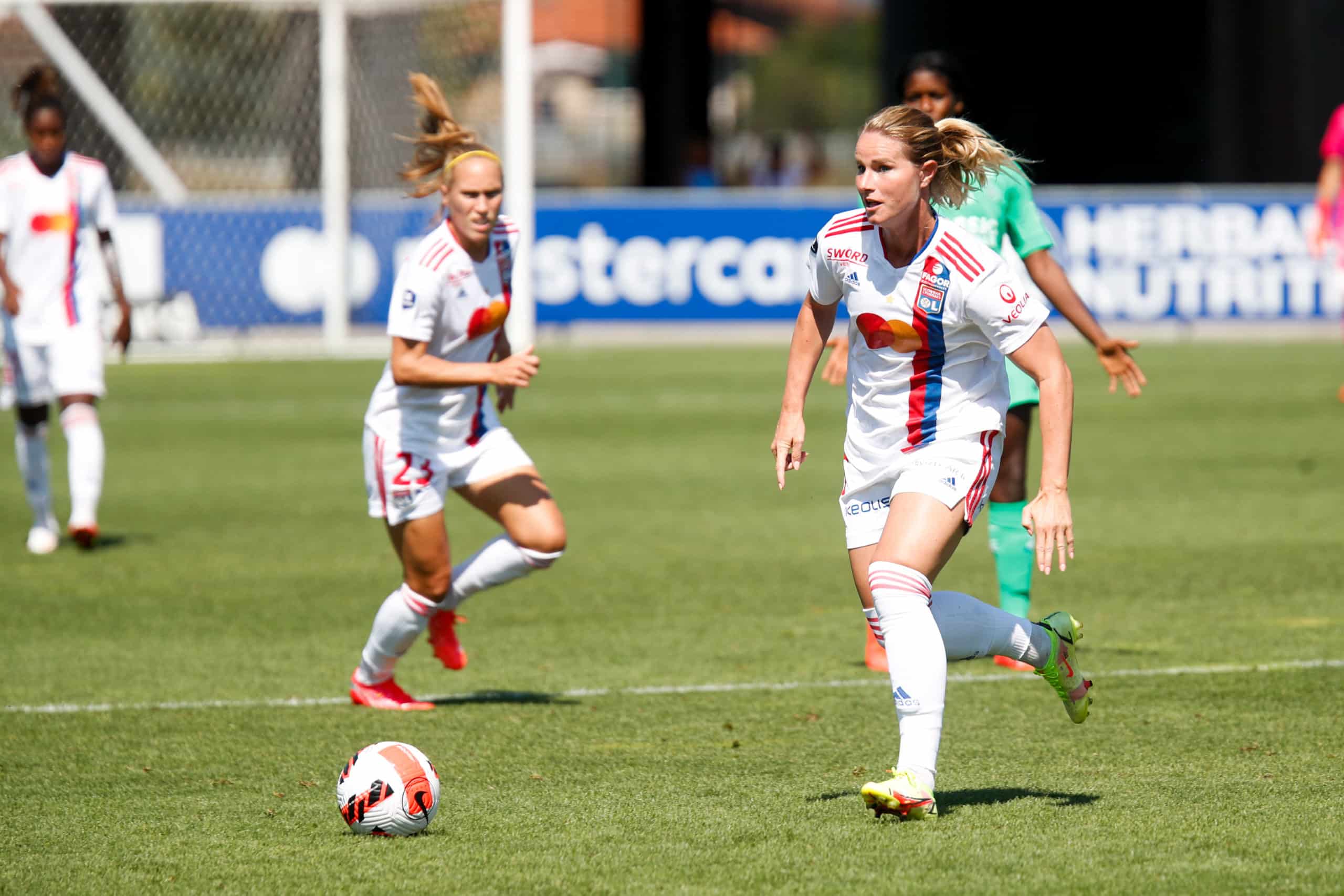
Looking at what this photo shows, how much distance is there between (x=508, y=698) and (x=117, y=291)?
13.9 feet

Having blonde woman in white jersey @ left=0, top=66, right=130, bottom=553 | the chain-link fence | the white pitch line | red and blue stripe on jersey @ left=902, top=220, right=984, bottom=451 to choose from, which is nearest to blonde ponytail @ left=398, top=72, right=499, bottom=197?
the white pitch line

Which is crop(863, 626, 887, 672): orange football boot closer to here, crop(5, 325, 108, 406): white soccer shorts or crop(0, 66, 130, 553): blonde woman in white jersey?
crop(0, 66, 130, 553): blonde woman in white jersey

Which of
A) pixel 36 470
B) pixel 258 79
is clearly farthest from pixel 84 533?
pixel 258 79

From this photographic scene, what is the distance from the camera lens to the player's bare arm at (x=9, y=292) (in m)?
9.46

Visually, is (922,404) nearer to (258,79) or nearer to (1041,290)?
(1041,290)

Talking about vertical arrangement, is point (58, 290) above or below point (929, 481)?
above

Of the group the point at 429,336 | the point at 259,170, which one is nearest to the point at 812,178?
the point at 259,170

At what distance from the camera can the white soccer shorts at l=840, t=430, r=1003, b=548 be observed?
4.71 meters

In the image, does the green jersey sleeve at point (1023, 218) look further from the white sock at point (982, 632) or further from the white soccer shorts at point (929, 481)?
the white sock at point (982, 632)

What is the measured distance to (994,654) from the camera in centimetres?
491

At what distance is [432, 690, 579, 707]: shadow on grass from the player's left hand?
3.83 m

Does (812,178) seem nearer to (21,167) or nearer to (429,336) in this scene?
(21,167)

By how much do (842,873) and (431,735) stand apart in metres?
1.98

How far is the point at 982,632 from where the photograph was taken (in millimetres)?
4832
